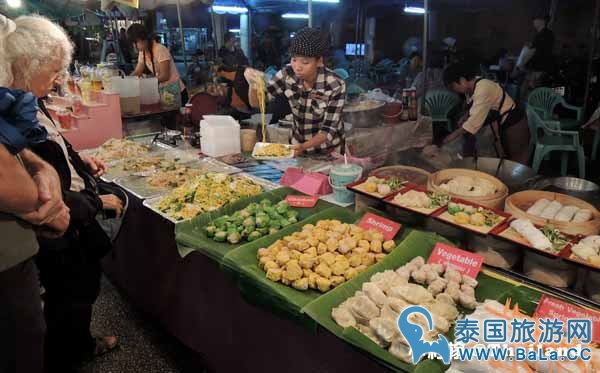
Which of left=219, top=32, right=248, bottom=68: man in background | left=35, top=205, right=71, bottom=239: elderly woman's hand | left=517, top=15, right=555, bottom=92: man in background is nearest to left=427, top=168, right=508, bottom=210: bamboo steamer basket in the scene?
left=35, top=205, right=71, bottom=239: elderly woman's hand

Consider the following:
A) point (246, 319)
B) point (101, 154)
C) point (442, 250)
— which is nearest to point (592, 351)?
point (442, 250)

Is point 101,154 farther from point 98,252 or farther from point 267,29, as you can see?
point 267,29

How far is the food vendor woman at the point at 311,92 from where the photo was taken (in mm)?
2936

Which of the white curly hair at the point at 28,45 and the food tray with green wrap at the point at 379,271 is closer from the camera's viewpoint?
the food tray with green wrap at the point at 379,271

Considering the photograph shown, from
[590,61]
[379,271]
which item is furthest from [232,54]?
[379,271]

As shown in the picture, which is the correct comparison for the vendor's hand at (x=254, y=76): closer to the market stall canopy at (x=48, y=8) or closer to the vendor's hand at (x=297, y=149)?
the vendor's hand at (x=297, y=149)

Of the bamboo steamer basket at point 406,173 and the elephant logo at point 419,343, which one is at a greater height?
the bamboo steamer basket at point 406,173

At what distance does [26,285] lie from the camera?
5.23 feet

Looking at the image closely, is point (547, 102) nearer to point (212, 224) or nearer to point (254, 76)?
point (254, 76)

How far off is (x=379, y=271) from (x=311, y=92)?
188cm

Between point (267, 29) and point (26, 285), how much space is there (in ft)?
33.7

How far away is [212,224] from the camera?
2.12 meters

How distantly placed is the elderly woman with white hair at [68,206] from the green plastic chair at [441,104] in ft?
17.1

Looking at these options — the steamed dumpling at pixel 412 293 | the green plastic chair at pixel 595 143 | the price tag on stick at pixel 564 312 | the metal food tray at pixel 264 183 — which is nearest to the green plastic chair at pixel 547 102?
the green plastic chair at pixel 595 143
